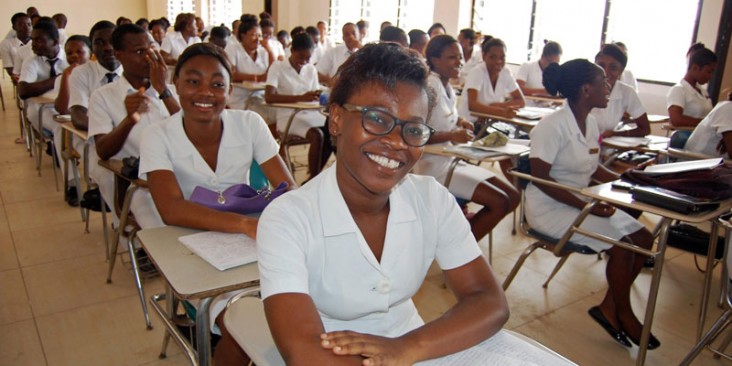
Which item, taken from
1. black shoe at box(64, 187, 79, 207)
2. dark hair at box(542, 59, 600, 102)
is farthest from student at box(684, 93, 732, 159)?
black shoe at box(64, 187, 79, 207)

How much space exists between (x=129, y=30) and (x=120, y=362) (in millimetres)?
1523

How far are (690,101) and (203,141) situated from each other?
13.0ft

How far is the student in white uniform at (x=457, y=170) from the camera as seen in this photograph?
9.77 feet

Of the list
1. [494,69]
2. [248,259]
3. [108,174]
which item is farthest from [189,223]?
[494,69]

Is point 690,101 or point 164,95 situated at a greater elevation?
point 164,95

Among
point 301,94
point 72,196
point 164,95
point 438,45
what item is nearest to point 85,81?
point 72,196

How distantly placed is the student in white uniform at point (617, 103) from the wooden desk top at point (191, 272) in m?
3.18

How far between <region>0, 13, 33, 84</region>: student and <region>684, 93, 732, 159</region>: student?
6.29 metres

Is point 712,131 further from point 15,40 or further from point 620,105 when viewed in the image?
point 15,40

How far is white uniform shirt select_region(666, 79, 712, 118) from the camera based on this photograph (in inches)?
175

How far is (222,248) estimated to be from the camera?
5.01ft

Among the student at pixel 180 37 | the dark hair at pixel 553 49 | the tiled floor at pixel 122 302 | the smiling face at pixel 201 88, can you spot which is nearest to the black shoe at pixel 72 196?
the tiled floor at pixel 122 302

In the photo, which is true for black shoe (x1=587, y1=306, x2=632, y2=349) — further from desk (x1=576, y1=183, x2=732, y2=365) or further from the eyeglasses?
the eyeglasses

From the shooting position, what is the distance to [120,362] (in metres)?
2.24
